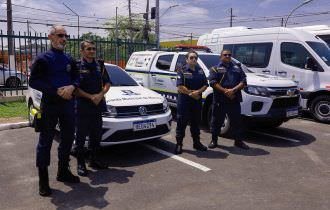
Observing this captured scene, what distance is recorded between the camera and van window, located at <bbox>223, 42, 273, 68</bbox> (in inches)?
391

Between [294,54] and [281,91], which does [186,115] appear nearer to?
[281,91]

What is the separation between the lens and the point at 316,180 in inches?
189

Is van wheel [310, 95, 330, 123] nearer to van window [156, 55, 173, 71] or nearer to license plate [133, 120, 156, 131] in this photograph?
van window [156, 55, 173, 71]

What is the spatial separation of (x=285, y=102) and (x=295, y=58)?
278 centimetres

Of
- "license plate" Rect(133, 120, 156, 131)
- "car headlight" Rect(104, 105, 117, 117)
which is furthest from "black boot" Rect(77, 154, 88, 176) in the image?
"license plate" Rect(133, 120, 156, 131)

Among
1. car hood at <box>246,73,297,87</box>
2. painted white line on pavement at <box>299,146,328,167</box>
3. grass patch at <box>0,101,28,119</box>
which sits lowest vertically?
painted white line on pavement at <box>299,146,328,167</box>

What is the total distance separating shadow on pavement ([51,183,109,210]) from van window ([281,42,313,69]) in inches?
265

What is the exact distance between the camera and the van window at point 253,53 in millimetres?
9922

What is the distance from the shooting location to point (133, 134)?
18.0 ft

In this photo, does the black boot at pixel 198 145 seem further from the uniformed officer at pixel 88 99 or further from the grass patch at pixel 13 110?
the grass patch at pixel 13 110

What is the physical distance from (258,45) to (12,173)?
7512 millimetres

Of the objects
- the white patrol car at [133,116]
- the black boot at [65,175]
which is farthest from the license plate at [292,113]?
the black boot at [65,175]

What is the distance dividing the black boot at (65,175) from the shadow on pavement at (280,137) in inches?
146

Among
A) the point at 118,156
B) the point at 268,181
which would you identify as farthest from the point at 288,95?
the point at 118,156
